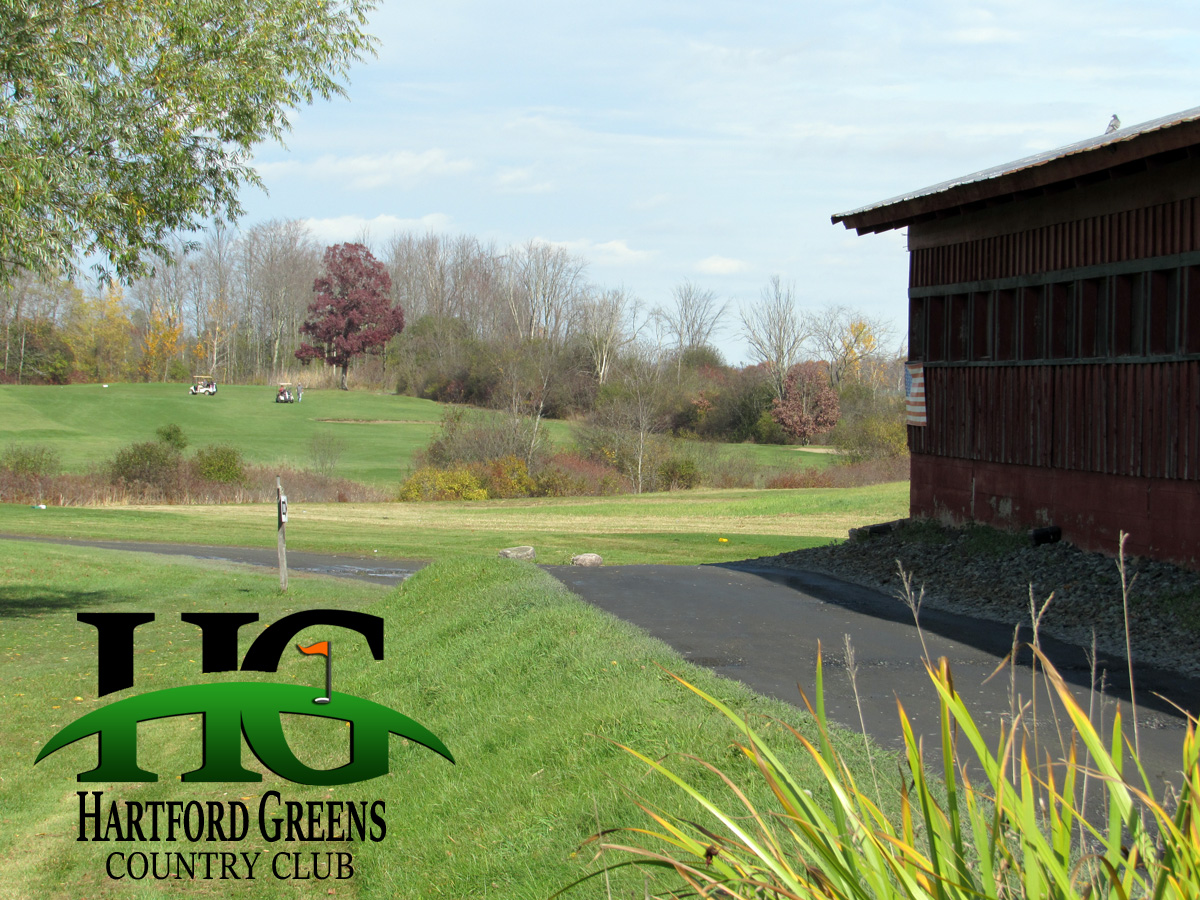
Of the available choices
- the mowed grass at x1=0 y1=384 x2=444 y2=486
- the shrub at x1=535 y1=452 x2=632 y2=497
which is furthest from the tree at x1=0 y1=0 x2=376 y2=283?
the mowed grass at x1=0 y1=384 x2=444 y2=486

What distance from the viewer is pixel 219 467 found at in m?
40.8

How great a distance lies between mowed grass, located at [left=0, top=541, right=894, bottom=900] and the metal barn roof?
20.4 feet

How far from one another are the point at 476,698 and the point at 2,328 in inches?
3932

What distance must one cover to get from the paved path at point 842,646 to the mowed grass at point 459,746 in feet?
1.55

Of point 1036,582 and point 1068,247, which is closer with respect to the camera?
point 1036,582

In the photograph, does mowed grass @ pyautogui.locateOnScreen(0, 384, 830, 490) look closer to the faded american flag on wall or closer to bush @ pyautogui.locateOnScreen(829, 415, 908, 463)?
bush @ pyautogui.locateOnScreen(829, 415, 908, 463)

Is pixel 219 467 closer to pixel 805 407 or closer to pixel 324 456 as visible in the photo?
pixel 324 456

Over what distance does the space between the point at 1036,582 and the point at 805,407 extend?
5988 cm

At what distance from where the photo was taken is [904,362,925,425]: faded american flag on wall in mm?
16188

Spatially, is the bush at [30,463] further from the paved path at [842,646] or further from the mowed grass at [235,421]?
the paved path at [842,646]

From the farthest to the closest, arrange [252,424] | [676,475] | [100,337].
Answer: [100,337]
[252,424]
[676,475]

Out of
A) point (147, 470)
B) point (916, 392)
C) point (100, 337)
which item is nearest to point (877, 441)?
point (147, 470)

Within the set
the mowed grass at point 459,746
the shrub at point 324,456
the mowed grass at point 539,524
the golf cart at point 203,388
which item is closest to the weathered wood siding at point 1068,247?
the mowed grass at point 459,746

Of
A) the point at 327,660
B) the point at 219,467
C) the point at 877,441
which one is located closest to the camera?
the point at 327,660
